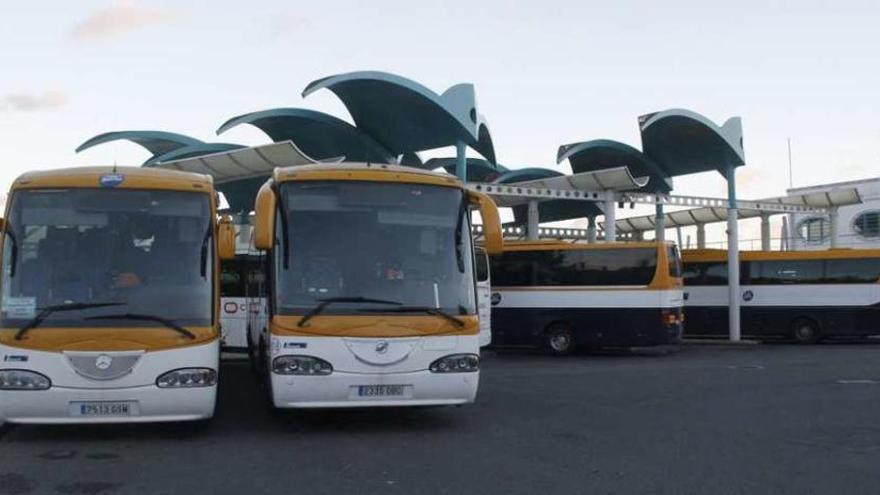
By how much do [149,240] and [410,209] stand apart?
274 centimetres

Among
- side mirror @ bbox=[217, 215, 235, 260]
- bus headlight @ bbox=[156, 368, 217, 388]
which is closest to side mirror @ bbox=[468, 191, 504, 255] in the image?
side mirror @ bbox=[217, 215, 235, 260]

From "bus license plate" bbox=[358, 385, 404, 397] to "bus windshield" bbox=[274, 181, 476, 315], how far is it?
79 centimetres

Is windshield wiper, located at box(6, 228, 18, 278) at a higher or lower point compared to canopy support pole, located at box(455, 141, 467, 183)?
lower

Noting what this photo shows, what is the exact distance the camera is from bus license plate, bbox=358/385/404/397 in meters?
10.2

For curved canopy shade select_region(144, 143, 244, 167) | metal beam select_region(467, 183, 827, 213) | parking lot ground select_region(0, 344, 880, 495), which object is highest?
curved canopy shade select_region(144, 143, 244, 167)

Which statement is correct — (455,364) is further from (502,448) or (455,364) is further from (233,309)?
(233,309)

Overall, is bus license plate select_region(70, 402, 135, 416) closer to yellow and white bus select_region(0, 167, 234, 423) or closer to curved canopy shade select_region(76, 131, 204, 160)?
yellow and white bus select_region(0, 167, 234, 423)

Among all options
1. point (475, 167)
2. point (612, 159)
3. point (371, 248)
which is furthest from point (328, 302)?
point (475, 167)

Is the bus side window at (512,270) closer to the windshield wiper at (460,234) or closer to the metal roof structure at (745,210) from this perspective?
the metal roof structure at (745,210)

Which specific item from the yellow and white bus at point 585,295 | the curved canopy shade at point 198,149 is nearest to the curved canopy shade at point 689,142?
the yellow and white bus at point 585,295

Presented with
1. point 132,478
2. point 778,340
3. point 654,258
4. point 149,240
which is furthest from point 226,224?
point 778,340

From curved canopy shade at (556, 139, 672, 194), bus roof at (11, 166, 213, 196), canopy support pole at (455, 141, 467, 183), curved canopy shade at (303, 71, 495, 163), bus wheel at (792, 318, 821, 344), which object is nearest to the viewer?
bus roof at (11, 166, 213, 196)

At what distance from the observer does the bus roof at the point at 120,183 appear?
10.1 m

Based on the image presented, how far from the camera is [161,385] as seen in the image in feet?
31.8
